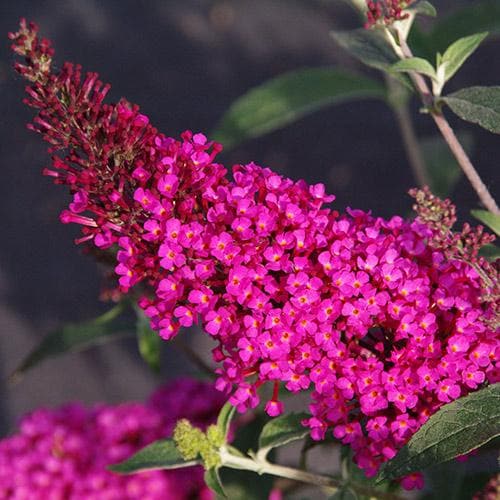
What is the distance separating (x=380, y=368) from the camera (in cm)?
91

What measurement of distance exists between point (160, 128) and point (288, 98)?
86.1 inches

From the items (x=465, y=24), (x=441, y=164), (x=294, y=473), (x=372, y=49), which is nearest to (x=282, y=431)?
(x=294, y=473)

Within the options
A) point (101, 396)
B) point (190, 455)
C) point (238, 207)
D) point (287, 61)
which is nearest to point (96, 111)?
point (238, 207)

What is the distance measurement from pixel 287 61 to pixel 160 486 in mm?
2856

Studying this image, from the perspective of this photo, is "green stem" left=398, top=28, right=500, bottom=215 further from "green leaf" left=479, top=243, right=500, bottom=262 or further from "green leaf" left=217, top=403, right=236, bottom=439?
"green leaf" left=217, top=403, right=236, bottom=439

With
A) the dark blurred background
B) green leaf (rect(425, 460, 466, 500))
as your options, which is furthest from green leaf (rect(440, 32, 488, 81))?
the dark blurred background

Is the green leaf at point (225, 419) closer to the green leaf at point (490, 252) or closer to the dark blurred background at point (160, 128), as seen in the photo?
the green leaf at point (490, 252)

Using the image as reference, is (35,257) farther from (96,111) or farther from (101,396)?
(96,111)

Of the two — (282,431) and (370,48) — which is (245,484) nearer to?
(282,431)

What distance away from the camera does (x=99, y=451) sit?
1.61 metres

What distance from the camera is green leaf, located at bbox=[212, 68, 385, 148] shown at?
1.76m

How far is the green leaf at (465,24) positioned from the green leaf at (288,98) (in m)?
0.17

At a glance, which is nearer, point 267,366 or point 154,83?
point 267,366

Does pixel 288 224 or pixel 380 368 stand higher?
pixel 288 224
